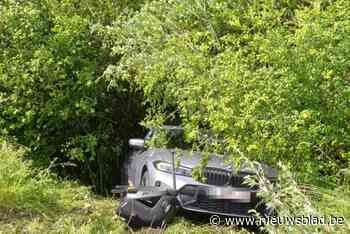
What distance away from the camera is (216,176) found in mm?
6289

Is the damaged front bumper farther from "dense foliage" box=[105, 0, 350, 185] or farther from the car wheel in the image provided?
the car wheel

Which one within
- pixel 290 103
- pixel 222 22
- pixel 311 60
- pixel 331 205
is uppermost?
pixel 222 22

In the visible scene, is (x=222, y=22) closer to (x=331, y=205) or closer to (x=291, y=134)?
(x=291, y=134)

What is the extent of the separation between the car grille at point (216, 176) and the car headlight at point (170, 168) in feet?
0.73

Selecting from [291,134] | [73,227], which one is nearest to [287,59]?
[291,134]

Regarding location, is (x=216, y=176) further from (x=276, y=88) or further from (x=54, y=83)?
(x=54, y=83)

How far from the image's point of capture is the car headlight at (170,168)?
20.9 feet

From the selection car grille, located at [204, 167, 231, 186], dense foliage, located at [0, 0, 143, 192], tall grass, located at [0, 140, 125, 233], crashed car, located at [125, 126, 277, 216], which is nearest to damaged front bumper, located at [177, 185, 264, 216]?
crashed car, located at [125, 126, 277, 216]

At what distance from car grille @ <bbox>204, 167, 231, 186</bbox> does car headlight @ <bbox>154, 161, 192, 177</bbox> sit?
22 centimetres

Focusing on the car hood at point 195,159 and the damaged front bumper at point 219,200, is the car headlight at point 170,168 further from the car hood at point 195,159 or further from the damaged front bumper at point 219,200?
the damaged front bumper at point 219,200

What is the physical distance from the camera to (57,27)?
353 inches

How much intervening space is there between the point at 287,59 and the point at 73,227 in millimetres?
2935

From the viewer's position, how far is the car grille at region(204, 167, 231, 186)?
246 inches

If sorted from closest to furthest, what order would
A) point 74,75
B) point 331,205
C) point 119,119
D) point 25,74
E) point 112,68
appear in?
point 331,205, point 112,68, point 25,74, point 74,75, point 119,119
